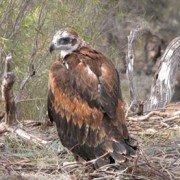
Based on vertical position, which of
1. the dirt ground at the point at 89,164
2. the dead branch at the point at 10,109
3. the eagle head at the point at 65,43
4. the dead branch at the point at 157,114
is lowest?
the dirt ground at the point at 89,164

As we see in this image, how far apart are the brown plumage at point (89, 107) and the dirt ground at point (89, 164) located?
0.22 m

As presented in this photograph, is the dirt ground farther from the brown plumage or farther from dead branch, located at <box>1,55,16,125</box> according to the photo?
dead branch, located at <box>1,55,16,125</box>

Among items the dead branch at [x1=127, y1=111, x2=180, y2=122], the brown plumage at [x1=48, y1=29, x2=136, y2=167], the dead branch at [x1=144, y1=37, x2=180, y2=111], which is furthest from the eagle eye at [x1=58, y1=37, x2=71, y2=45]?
the dead branch at [x1=144, y1=37, x2=180, y2=111]

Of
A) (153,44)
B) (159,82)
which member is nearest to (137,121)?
(159,82)

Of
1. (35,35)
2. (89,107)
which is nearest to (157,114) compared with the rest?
(89,107)

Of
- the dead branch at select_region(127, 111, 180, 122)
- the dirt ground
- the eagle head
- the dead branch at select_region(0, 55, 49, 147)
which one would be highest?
the eagle head

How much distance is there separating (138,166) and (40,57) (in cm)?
623

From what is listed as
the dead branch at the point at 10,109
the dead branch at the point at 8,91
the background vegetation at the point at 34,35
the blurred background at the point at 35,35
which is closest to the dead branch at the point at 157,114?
the blurred background at the point at 35,35

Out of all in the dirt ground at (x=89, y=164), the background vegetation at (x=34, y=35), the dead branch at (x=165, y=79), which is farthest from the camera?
the background vegetation at (x=34, y=35)

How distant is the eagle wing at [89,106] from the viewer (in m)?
6.94

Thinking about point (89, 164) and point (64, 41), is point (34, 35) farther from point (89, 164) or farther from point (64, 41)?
point (89, 164)

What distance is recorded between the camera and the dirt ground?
6.76 metres

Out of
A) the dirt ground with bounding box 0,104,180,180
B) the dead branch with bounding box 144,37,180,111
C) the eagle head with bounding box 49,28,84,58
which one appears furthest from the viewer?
the dead branch with bounding box 144,37,180,111

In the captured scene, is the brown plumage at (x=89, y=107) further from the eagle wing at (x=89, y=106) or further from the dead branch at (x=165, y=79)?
the dead branch at (x=165, y=79)
